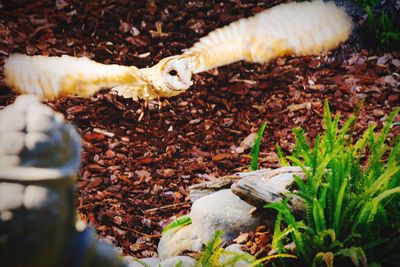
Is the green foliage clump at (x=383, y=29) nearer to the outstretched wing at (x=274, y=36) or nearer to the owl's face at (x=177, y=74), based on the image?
the outstretched wing at (x=274, y=36)

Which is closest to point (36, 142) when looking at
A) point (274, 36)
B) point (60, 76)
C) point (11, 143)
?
point (11, 143)

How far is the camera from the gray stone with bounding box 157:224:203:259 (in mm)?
2066

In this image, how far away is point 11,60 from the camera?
327cm

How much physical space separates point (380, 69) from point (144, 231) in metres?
2.21

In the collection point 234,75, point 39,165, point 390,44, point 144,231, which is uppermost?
point 39,165

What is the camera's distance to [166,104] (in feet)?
10.5

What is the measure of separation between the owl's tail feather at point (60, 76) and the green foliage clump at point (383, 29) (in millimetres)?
1925

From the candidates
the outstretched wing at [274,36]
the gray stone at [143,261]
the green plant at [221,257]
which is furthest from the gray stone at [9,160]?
the outstretched wing at [274,36]

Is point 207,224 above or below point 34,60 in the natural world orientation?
below

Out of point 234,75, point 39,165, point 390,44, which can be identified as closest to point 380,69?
point 390,44

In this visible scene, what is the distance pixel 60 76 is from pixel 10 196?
2.65m

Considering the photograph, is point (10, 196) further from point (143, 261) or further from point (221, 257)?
point (143, 261)

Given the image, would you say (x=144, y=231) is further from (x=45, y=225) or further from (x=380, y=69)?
(x=380, y=69)

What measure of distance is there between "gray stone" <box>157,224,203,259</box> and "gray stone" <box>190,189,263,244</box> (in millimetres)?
34
